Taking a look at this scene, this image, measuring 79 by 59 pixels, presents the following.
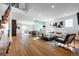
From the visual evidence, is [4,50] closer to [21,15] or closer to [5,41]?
[5,41]

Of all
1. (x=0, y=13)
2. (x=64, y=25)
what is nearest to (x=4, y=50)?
(x=0, y=13)

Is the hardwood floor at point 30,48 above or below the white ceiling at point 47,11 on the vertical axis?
below

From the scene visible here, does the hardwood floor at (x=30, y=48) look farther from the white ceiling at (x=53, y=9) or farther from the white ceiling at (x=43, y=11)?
the white ceiling at (x=53, y=9)

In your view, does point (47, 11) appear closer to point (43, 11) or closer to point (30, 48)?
point (43, 11)

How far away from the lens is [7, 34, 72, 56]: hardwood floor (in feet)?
7.90

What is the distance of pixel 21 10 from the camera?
249 cm

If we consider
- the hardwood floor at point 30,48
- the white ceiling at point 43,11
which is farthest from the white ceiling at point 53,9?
the hardwood floor at point 30,48

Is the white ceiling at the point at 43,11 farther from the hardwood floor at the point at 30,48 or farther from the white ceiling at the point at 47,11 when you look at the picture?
the hardwood floor at the point at 30,48

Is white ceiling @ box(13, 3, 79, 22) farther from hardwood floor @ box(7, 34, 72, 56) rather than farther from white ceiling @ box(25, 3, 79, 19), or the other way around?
hardwood floor @ box(7, 34, 72, 56)

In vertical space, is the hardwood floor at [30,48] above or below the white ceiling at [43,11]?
below

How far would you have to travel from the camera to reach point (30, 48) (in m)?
2.44

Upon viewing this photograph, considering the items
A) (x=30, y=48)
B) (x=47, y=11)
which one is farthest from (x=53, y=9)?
(x=30, y=48)

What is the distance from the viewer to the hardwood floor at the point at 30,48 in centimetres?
241

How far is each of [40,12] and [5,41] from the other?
1097mm
